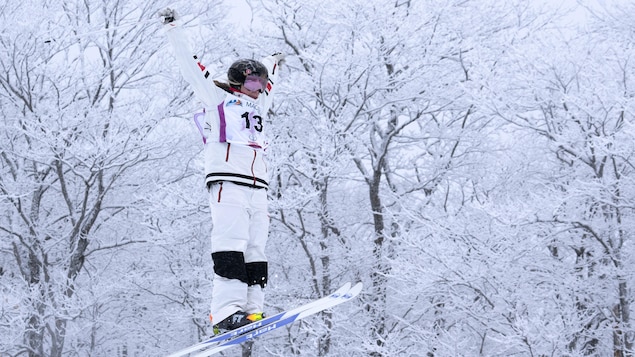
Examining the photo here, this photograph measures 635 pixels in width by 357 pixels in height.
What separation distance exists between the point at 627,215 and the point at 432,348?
346cm

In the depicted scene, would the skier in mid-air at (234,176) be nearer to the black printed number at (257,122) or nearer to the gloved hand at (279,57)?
the black printed number at (257,122)

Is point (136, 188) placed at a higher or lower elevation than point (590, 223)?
higher

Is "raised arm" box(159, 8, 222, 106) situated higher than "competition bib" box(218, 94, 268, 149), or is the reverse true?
"raised arm" box(159, 8, 222, 106)

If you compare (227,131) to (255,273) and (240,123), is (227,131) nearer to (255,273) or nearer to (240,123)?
(240,123)

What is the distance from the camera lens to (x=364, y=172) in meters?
12.8

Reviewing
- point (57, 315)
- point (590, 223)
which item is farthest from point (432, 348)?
point (57, 315)

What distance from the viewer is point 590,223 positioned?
979cm

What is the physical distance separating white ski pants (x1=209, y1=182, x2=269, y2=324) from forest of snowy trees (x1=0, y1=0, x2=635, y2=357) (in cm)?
651

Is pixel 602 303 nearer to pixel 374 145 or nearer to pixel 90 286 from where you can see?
pixel 374 145

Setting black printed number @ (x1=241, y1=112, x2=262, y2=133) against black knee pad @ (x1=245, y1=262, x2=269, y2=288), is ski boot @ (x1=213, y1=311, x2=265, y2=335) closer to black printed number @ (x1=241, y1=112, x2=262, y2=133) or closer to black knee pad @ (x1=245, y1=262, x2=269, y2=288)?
black knee pad @ (x1=245, y1=262, x2=269, y2=288)

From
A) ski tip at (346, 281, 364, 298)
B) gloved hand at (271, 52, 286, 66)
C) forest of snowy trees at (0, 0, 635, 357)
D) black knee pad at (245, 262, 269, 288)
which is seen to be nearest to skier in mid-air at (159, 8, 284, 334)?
black knee pad at (245, 262, 269, 288)

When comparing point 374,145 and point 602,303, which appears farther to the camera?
point 374,145

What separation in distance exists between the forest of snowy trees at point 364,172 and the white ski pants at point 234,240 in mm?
6514

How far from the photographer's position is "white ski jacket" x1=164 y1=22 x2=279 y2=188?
2.76m
